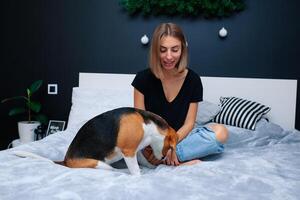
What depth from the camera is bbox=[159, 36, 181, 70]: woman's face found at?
1.60 m

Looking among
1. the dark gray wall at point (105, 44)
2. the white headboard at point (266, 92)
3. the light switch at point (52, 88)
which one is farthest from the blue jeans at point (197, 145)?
the light switch at point (52, 88)

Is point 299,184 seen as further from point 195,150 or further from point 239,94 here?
point 239,94

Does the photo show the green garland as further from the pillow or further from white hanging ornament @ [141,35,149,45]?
the pillow

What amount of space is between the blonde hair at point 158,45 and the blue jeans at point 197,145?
0.39 metres

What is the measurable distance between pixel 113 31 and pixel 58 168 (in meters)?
1.98

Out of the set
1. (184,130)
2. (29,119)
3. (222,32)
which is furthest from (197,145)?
(29,119)

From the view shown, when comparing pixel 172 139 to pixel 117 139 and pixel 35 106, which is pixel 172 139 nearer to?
pixel 117 139

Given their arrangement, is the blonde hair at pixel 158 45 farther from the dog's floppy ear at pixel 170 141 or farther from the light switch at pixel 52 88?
the light switch at pixel 52 88

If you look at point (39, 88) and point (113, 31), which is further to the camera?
point (39, 88)

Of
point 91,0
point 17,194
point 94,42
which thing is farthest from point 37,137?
point 17,194

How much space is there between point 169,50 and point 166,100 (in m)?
0.28

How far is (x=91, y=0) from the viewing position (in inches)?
121

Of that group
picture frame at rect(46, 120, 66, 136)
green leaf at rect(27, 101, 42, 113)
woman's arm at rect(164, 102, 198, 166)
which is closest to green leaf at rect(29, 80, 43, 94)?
green leaf at rect(27, 101, 42, 113)

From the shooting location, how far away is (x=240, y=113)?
232cm
